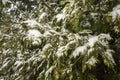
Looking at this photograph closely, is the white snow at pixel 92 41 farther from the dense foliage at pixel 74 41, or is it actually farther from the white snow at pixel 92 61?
the white snow at pixel 92 61

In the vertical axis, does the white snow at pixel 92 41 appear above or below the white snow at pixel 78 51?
above

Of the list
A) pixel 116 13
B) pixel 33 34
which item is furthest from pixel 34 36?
pixel 116 13

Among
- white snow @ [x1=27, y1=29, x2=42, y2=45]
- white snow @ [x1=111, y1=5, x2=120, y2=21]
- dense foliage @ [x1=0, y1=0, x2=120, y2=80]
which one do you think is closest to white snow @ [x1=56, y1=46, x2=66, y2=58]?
dense foliage @ [x1=0, y1=0, x2=120, y2=80]

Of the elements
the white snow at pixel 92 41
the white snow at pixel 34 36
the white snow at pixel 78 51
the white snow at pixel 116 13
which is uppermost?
the white snow at pixel 116 13

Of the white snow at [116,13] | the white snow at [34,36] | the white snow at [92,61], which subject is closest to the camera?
the white snow at [92,61]

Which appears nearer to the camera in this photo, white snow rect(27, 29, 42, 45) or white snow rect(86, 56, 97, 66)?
white snow rect(86, 56, 97, 66)

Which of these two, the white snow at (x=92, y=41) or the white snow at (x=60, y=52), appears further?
the white snow at (x=60, y=52)

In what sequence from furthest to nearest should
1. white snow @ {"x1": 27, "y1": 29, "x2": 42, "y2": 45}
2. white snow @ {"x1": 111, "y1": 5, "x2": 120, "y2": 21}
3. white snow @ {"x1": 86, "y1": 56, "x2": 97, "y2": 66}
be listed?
white snow @ {"x1": 27, "y1": 29, "x2": 42, "y2": 45}, white snow @ {"x1": 111, "y1": 5, "x2": 120, "y2": 21}, white snow @ {"x1": 86, "y1": 56, "x2": 97, "y2": 66}

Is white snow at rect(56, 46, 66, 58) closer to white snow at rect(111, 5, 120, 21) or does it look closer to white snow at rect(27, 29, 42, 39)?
white snow at rect(27, 29, 42, 39)

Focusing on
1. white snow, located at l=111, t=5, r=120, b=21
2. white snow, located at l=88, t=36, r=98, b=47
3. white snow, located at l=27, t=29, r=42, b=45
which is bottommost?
white snow, located at l=88, t=36, r=98, b=47

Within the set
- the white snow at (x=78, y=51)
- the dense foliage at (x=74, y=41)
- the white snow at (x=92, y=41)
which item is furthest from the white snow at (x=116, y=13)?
the white snow at (x=78, y=51)

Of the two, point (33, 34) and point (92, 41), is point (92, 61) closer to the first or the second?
point (92, 41)

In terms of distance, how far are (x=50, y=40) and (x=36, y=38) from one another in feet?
0.70

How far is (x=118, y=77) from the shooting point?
369 centimetres
